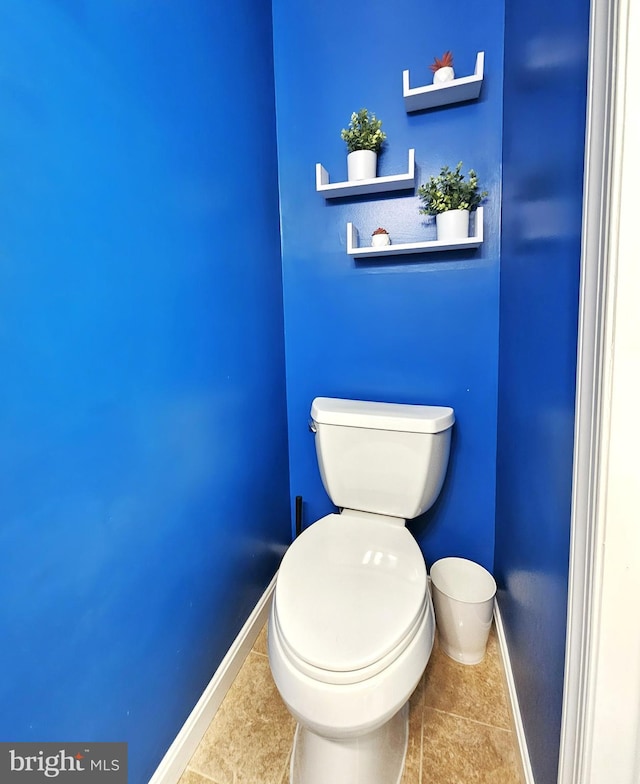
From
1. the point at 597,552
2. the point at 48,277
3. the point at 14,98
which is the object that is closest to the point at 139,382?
the point at 48,277

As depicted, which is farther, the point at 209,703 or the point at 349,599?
the point at 209,703

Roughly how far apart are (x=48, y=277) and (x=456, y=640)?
4.81 feet

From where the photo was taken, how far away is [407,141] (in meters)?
1.26

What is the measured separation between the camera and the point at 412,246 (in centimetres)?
119

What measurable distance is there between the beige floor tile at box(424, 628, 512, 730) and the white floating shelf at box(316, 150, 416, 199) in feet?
5.14

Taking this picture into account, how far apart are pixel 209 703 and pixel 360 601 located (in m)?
0.60

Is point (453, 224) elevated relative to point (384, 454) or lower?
elevated

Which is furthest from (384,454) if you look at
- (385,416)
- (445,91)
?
(445,91)

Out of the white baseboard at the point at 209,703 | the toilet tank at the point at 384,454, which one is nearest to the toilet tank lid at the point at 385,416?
the toilet tank at the point at 384,454

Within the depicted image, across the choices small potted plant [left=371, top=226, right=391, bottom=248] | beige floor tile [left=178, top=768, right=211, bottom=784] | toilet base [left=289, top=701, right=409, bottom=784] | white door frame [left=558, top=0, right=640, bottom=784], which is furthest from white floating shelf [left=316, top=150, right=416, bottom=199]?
beige floor tile [left=178, top=768, right=211, bottom=784]

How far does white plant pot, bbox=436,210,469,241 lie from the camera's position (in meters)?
1.15

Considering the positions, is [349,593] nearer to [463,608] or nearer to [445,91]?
[463,608]

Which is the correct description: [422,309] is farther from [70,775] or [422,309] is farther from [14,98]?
[70,775]

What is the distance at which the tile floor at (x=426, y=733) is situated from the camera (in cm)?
95
